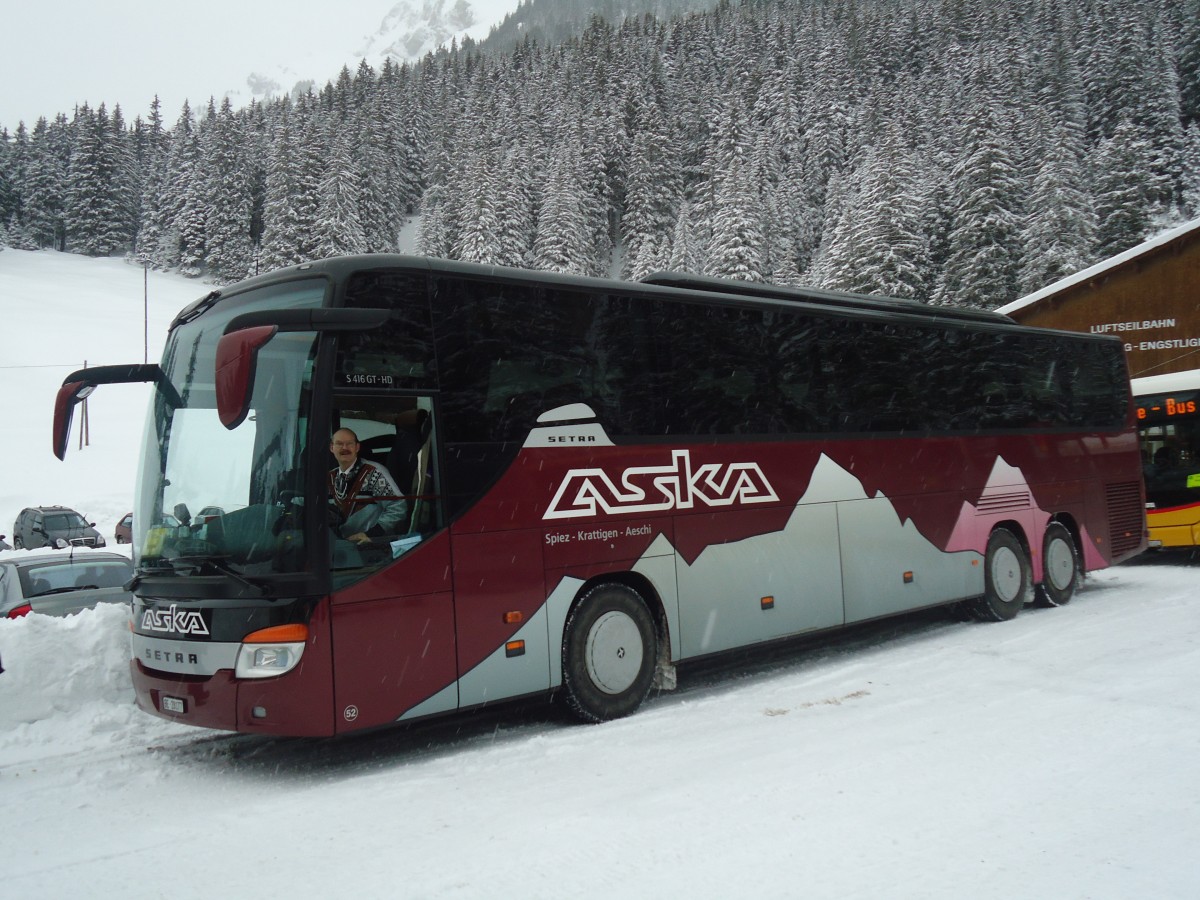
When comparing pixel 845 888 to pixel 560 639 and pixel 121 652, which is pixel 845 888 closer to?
pixel 560 639

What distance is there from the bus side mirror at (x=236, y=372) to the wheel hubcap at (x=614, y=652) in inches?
138

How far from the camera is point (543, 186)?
258ft

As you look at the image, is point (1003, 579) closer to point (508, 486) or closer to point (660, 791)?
point (508, 486)

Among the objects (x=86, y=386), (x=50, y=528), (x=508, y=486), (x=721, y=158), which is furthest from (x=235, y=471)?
(x=721, y=158)

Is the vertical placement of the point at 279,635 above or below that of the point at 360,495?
below

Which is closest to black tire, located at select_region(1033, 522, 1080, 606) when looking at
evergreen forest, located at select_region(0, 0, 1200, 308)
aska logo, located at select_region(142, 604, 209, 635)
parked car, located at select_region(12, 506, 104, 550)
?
aska logo, located at select_region(142, 604, 209, 635)

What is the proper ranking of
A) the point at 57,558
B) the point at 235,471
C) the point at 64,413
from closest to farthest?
the point at 235,471 → the point at 64,413 → the point at 57,558

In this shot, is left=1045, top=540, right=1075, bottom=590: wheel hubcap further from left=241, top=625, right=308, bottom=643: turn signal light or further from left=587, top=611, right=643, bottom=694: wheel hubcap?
left=241, top=625, right=308, bottom=643: turn signal light

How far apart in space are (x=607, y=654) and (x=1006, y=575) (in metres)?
6.95

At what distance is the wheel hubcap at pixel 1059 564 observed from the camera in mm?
12797

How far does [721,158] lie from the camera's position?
257 feet

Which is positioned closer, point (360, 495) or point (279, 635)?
point (279, 635)

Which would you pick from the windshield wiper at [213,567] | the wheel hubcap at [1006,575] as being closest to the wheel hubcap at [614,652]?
the windshield wiper at [213,567]

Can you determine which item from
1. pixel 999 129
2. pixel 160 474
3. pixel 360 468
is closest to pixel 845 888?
pixel 360 468
